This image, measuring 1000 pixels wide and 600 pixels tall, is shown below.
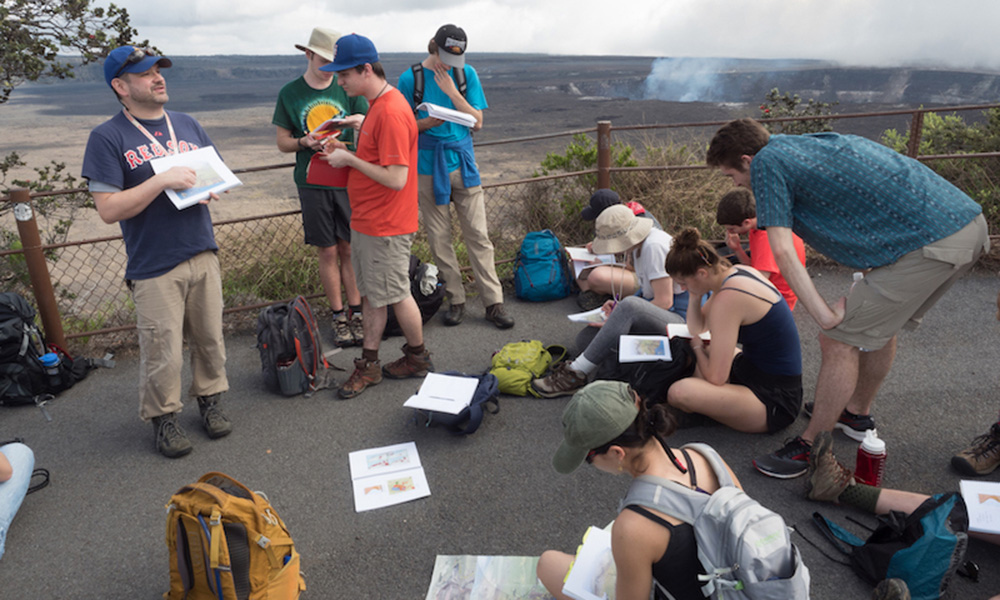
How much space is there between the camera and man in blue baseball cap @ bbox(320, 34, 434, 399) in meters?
4.04

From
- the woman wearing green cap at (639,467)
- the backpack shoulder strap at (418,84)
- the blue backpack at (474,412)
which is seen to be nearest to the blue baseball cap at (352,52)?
the backpack shoulder strap at (418,84)

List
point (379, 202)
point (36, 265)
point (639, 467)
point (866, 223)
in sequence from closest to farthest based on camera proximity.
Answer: point (639, 467) < point (866, 223) < point (379, 202) < point (36, 265)

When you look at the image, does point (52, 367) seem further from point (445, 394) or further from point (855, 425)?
point (855, 425)

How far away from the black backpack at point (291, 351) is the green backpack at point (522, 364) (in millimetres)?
1259

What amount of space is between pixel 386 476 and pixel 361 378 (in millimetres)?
1095

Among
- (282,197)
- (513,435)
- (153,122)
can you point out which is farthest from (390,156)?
(282,197)

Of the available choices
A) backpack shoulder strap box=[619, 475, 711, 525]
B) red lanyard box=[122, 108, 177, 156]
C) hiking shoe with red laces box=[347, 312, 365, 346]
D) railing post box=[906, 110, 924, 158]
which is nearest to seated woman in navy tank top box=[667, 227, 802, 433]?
backpack shoulder strap box=[619, 475, 711, 525]

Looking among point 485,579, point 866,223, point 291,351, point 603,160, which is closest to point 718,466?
point 485,579

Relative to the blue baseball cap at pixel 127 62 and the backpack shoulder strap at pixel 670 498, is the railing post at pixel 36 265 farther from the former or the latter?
the backpack shoulder strap at pixel 670 498

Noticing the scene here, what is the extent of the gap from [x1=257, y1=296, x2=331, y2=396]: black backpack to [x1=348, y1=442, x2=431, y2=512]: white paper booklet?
38.6 inches

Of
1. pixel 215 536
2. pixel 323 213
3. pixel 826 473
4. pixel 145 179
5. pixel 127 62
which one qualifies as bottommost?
pixel 826 473

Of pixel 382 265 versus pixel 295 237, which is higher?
pixel 382 265

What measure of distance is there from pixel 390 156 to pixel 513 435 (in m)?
1.84

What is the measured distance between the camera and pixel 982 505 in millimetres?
2943
